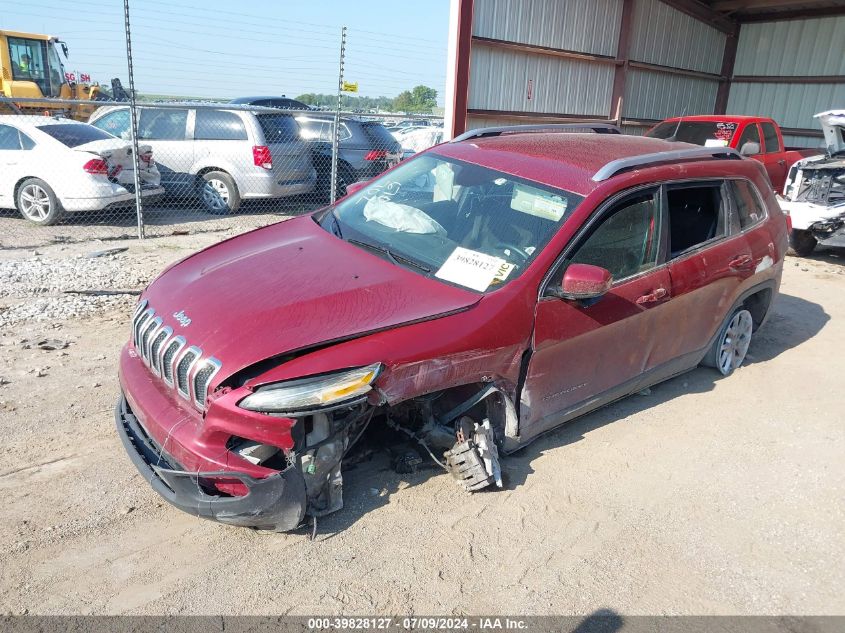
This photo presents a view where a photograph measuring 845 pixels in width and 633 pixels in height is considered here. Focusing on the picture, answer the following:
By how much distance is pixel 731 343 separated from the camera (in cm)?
541

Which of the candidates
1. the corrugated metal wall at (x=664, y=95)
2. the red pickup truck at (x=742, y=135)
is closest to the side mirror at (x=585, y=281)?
the red pickup truck at (x=742, y=135)

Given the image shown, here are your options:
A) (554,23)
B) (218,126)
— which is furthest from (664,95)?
(218,126)

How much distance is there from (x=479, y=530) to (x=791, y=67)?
17.0m

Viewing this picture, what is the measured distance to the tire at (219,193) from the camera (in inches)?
417

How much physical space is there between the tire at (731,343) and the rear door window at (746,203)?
2.29ft

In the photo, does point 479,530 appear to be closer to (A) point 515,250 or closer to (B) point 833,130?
(A) point 515,250

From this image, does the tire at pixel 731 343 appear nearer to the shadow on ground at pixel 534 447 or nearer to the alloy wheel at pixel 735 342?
the alloy wheel at pixel 735 342

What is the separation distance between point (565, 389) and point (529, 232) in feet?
2.98

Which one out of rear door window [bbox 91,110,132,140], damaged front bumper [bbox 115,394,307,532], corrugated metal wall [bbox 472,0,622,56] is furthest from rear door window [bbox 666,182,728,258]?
rear door window [bbox 91,110,132,140]

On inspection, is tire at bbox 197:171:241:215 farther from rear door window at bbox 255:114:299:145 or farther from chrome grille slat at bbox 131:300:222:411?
chrome grille slat at bbox 131:300:222:411

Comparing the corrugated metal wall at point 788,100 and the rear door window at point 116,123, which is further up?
the corrugated metal wall at point 788,100

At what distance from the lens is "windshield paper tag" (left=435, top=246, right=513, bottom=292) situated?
11.7ft

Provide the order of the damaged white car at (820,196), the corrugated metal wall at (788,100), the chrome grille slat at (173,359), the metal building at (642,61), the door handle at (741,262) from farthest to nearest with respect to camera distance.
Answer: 1. the corrugated metal wall at (788,100)
2. the metal building at (642,61)
3. the damaged white car at (820,196)
4. the door handle at (741,262)
5. the chrome grille slat at (173,359)

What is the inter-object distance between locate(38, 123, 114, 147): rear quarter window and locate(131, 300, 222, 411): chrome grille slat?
23.4ft
